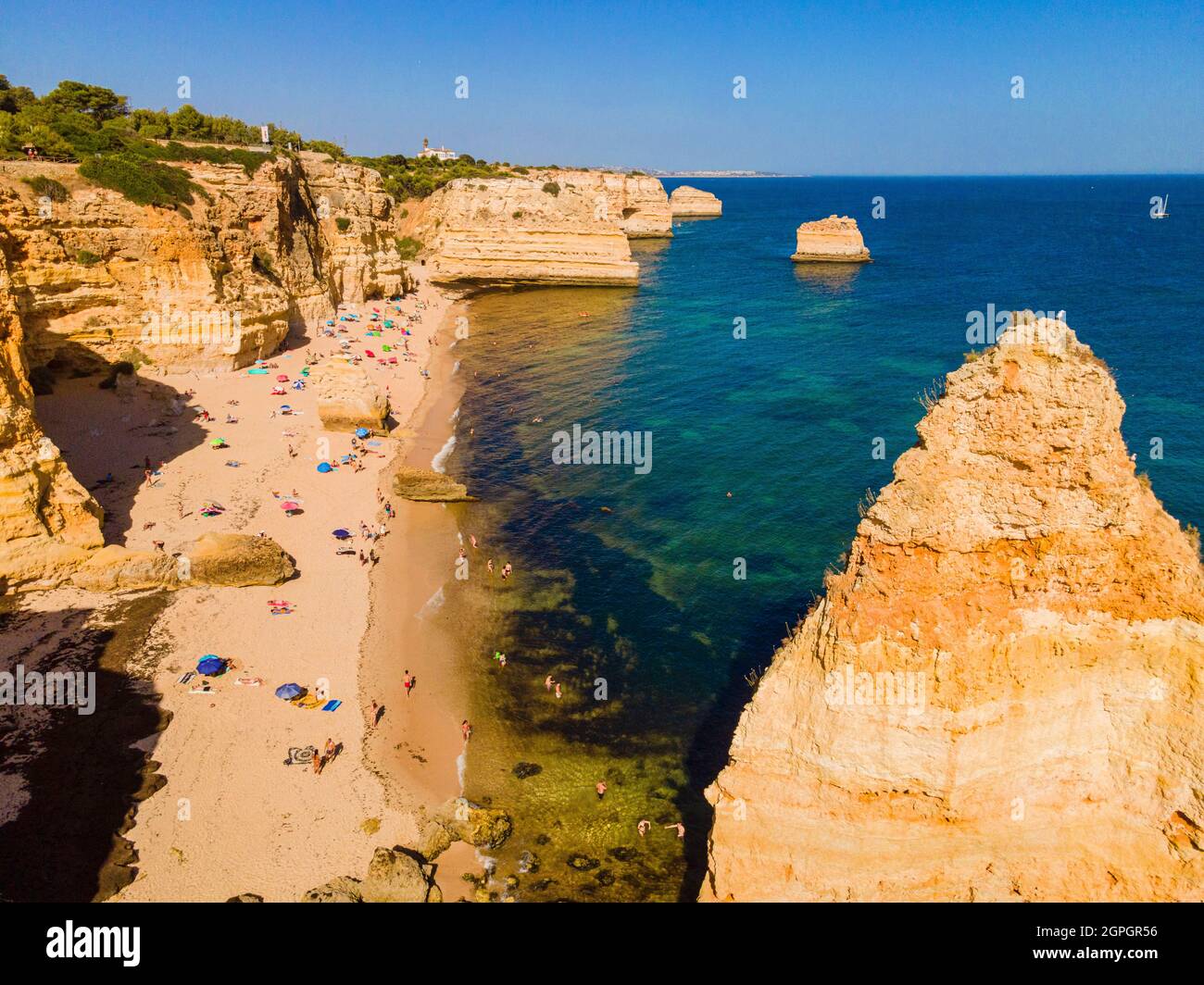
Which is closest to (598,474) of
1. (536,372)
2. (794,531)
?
(794,531)

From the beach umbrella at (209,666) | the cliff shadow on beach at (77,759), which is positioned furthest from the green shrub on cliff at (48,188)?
the beach umbrella at (209,666)

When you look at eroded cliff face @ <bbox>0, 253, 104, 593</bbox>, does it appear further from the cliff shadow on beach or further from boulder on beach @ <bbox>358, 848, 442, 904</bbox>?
boulder on beach @ <bbox>358, 848, 442, 904</bbox>

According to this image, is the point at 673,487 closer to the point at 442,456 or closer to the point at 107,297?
the point at 442,456

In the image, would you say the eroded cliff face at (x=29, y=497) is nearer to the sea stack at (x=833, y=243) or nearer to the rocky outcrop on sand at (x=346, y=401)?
the rocky outcrop on sand at (x=346, y=401)

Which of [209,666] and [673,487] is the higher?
[673,487]

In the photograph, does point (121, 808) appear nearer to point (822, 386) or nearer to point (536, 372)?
point (536, 372)
